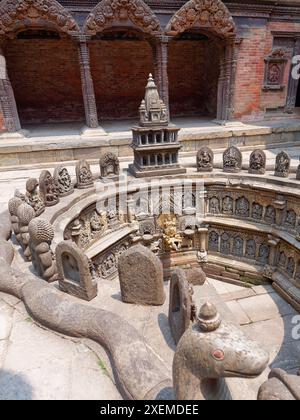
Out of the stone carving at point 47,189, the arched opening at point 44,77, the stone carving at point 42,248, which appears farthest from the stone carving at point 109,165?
the arched opening at point 44,77

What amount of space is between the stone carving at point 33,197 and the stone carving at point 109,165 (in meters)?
2.70

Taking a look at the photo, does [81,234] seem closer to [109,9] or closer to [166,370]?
[166,370]

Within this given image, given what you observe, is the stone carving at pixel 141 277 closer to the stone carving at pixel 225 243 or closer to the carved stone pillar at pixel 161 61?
the stone carving at pixel 225 243

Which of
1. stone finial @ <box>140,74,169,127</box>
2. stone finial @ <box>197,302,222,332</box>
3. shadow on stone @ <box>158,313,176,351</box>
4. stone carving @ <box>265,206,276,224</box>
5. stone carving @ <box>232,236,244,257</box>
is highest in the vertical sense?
stone finial @ <box>140,74,169,127</box>

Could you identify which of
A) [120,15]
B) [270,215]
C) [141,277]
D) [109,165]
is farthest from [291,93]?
[141,277]

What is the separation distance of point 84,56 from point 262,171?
8378 millimetres

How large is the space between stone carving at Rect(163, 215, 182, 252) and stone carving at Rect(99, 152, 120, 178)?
2.33 metres

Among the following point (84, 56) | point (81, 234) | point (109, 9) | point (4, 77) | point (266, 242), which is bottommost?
point (266, 242)

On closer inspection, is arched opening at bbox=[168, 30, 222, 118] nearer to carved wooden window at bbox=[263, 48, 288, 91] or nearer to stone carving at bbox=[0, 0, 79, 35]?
carved wooden window at bbox=[263, 48, 288, 91]

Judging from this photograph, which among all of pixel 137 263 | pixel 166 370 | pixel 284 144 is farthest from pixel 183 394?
pixel 284 144

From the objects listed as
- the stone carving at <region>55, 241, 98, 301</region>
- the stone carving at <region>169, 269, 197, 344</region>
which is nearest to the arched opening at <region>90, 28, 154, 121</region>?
the stone carving at <region>55, 241, 98, 301</region>

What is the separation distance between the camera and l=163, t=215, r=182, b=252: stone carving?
29.8ft

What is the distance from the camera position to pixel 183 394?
2.06 meters

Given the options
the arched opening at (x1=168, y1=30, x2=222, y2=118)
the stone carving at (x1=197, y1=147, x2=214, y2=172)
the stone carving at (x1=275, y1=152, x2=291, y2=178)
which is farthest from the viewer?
the arched opening at (x1=168, y1=30, x2=222, y2=118)
